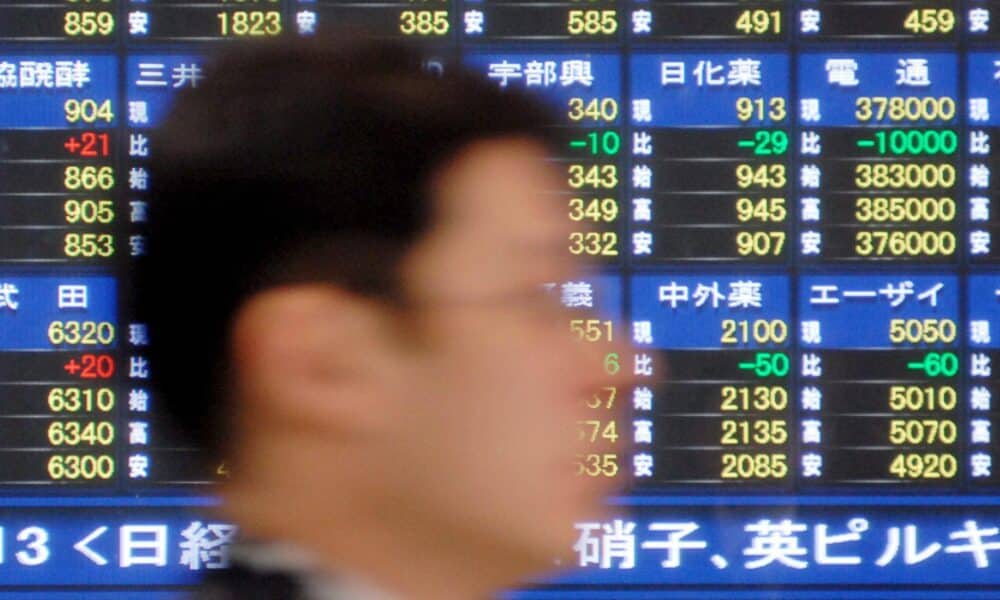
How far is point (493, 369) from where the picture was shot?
85 centimetres

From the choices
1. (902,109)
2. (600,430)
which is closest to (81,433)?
(600,430)

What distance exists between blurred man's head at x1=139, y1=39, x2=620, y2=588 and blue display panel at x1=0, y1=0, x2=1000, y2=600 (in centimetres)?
108

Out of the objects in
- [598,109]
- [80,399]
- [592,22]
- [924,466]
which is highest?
[592,22]

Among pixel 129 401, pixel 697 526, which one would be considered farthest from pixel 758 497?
pixel 129 401

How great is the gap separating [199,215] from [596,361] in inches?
8.9

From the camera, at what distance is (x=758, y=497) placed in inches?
77.0

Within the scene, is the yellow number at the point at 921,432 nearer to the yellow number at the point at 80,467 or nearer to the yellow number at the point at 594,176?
the yellow number at the point at 594,176

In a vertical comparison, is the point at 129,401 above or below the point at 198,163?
below

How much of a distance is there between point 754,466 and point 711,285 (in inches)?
8.7

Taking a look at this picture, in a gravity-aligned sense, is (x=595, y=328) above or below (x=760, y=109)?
below

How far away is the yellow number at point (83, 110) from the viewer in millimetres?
1979

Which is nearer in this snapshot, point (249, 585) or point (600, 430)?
point (249, 585)

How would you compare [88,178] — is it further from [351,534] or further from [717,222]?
[351,534]

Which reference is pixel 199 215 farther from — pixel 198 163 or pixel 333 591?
pixel 333 591
